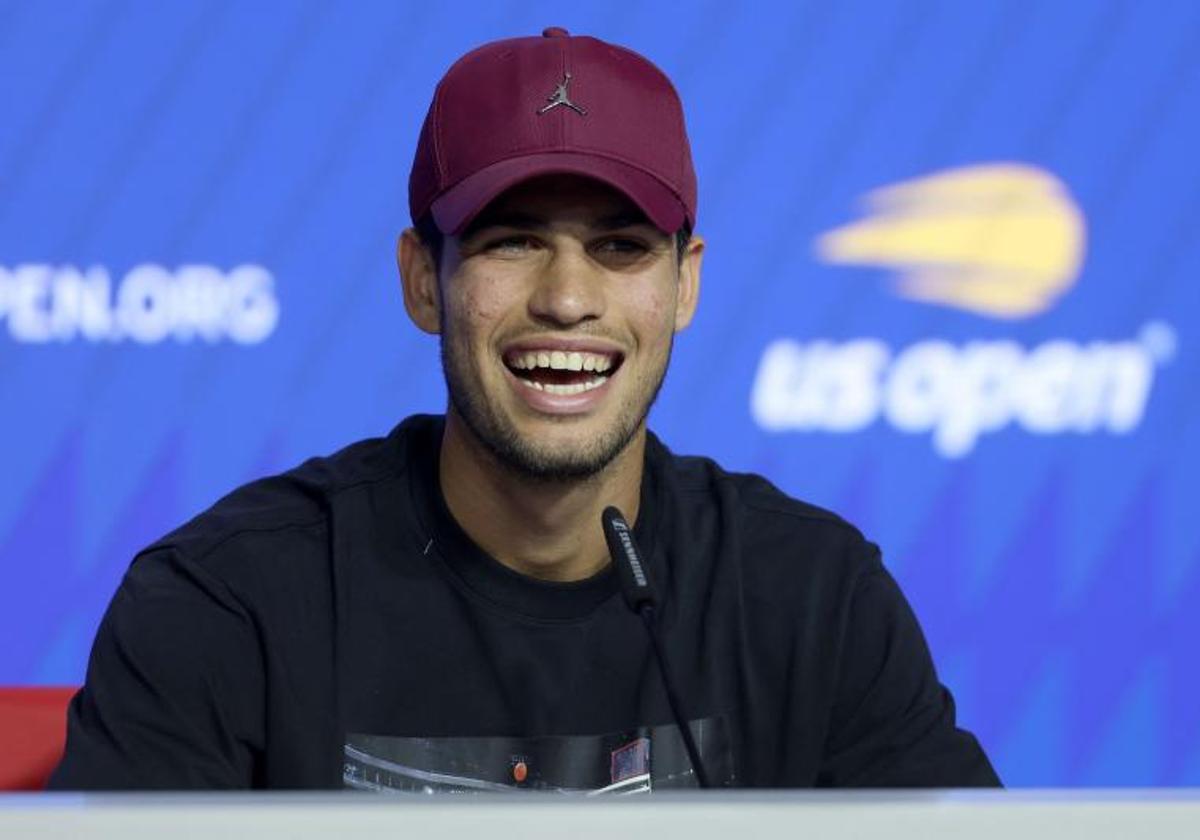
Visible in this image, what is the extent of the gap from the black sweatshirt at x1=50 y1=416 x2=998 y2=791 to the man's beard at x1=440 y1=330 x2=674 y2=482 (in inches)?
2.4

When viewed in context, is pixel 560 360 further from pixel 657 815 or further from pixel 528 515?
pixel 657 815

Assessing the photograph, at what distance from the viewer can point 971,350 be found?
1881 millimetres

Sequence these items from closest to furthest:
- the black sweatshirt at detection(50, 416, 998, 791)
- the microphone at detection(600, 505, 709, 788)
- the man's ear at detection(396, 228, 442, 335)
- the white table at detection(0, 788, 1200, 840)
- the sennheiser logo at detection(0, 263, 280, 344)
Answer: the white table at detection(0, 788, 1200, 840) < the microphone at detection(600, 505, 709, 788) < the black sweatshirt at detection(50, 416, 998, 791) < the man's ear at detection(396, 228, 442, 335) < the sennheiser logo at detection(0, 263, 280, 344)

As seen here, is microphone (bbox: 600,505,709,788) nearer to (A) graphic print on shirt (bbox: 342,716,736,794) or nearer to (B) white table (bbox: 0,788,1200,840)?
(A) graphic print on shirt (bbox: 342,716,736,794)

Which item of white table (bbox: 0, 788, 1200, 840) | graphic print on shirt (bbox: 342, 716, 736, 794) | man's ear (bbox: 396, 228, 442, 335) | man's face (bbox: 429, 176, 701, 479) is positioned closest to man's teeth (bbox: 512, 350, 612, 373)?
man's face (bbox: 429, 176, 701, 479)

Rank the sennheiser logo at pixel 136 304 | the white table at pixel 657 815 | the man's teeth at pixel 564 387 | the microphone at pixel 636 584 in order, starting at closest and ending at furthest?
the white table at pixel 657 815, the microphone at pixel 636 584, the man's teeth at pixel 564 387, the sennheiser logo at pixel 136 304

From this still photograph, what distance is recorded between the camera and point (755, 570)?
4.03 feet

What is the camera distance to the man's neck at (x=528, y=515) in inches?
46.8

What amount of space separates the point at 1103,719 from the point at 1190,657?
0.38 ft

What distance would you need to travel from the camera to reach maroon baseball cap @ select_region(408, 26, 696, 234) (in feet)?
Result: 3.78

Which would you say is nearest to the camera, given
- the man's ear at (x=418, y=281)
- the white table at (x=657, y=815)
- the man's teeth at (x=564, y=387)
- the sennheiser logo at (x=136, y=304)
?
the white table at (x=657, y=815)

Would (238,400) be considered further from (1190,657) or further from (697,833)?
(697,833)

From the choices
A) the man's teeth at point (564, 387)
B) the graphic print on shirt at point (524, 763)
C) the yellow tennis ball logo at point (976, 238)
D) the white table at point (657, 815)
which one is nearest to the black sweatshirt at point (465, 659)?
the graphic print on shirt at point (524, 763)

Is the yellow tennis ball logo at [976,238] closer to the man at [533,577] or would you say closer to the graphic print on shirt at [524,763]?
the man at [533,577]
